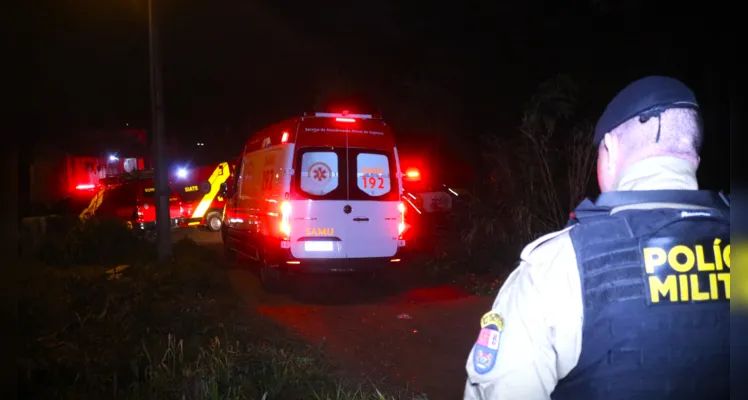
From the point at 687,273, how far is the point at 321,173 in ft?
25.8

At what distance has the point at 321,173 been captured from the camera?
9336 mm

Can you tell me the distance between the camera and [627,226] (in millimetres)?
1678

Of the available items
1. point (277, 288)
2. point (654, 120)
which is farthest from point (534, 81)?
point (654, 120)

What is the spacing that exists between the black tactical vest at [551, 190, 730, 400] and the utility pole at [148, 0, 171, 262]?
10.1m

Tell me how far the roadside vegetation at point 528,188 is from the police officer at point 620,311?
26.7ft

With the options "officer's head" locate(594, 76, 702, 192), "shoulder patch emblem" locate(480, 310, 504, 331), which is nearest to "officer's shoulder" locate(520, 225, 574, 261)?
"shoulder patch emblem" locate(480, 310, 504, 331)

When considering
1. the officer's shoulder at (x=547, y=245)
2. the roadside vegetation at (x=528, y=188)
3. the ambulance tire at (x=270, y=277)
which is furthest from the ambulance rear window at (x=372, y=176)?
the officer's shoulder at (x=547, y=245)

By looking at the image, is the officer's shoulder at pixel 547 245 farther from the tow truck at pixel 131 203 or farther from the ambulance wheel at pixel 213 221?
the ambulance wheel at pixel 213 221

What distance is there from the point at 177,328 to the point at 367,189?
13.0 feet

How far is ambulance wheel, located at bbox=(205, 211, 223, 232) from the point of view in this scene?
20531 millimetres

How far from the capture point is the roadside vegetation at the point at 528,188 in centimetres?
1025

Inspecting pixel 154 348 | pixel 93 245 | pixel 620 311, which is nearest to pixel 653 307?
pixel 620 311

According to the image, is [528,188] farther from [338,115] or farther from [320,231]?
[320,231]

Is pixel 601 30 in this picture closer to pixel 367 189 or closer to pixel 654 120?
pixel 367 189
